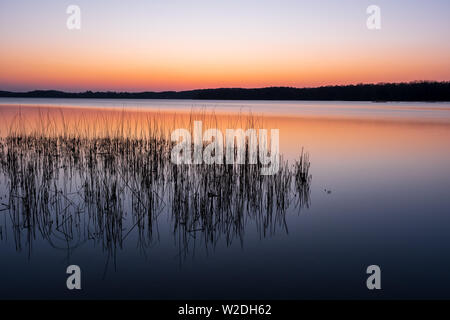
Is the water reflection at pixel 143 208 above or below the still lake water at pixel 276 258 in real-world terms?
above

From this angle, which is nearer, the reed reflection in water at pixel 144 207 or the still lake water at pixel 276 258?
the still lake water at pixel 276 258

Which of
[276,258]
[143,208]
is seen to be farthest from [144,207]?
[276,258]

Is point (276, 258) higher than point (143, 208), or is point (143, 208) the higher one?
point (143, 208)

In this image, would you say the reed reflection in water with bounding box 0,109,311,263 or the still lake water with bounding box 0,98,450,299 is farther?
the reed reflection in water with bounding box 0,109,311,263

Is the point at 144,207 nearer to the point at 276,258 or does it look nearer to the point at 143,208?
the point at 143,208

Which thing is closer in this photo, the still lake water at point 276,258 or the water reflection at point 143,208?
the still lake water at point 276,258

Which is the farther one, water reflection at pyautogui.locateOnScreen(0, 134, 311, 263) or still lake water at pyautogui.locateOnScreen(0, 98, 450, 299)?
water reflection at pyautogui.locateOnScreen(0, 134, 311, 263)

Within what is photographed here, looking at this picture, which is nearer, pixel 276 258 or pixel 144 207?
pixel 276 258

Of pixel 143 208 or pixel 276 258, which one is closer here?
pixel 276 258

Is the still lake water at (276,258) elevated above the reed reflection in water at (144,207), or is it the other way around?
the reed reflection in water at (144,207)

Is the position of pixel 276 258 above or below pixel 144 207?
below

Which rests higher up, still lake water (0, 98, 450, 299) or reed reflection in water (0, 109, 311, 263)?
reed reflection in water (0, 109, 311, 263)

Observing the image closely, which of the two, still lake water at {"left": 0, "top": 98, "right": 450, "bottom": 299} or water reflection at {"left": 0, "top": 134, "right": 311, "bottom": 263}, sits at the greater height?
water reflection at {"left": 0, "top": 134, "right": 311, "bottom": 263}
